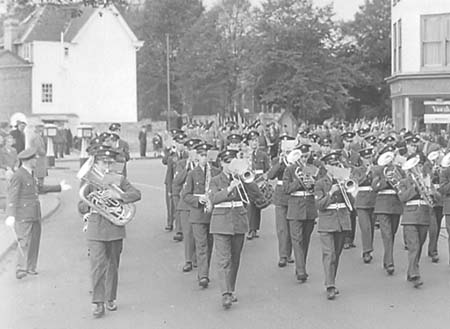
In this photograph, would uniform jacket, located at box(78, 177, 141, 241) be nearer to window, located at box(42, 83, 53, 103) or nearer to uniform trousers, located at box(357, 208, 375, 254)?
uniform trousers, located at box(357, 208, 375, 254)

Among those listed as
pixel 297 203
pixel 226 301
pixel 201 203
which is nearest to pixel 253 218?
pixel 297 203

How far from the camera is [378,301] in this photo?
10.4m

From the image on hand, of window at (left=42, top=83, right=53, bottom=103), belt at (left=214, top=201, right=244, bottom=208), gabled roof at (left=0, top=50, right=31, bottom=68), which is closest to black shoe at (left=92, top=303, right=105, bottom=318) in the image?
belt at (left=214, top=201, right=244, bottom=208)

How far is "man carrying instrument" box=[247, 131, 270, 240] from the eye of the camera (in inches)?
622

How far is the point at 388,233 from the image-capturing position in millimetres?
12359

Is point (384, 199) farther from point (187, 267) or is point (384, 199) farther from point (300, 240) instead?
point (187, 267)

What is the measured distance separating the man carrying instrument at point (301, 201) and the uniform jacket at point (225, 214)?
1493 mm

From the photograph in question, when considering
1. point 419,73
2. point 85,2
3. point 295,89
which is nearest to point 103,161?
point 85,2

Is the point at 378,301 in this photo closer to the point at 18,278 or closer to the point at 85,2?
the point at 18,278

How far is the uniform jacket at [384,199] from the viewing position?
1233cm

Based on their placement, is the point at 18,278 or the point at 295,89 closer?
the point at 18,278

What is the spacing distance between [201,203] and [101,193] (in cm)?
175

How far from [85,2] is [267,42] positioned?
34.0 m

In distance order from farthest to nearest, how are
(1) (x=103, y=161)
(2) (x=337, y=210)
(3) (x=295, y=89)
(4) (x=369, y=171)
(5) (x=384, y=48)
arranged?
(5) (x=384, y=48)
(3) (x=295, y=89)
(4) (x=369, y=171)
(2) (x=337, y=210)
(1) (x=103, y=161)
